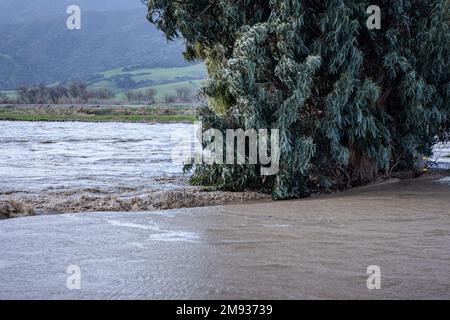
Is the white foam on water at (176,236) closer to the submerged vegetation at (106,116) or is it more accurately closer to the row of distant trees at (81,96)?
the submerged vegetation at (106,116)

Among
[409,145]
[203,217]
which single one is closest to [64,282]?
[203,217]

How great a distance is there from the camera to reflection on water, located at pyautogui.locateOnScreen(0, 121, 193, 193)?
1808 cm

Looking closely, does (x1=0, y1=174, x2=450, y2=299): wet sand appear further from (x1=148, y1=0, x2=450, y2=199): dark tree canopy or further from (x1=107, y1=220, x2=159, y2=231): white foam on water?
(x1=148, y1=0, x2=450, y2=199): dark tree canopy

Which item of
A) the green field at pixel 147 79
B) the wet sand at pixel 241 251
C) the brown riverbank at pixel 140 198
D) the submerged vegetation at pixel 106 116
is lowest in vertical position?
the wet sand at pixel 241 251

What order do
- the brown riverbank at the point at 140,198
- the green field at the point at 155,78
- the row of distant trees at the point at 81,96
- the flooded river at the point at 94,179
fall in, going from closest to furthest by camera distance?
the brown riverbank at the point at 140,198 → the flooded river at the point at 94,179 → the row of distant trees at the point at 81,96 → the green field at the point at 155,78

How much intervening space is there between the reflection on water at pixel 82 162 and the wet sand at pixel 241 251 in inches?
202

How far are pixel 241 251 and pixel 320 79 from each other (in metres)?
7.02

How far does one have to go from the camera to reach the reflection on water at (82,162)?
59.3ft

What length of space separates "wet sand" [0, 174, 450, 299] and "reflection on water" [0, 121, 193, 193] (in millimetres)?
5131

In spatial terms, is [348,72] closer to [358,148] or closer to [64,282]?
[358,148]

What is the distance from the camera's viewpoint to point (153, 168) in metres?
22.2

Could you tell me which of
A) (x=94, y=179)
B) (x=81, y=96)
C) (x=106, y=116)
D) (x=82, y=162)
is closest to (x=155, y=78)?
(x=81, y=96)

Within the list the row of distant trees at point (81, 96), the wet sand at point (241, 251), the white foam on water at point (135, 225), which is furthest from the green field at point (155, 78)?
the white foam on water at point (135, 225)
